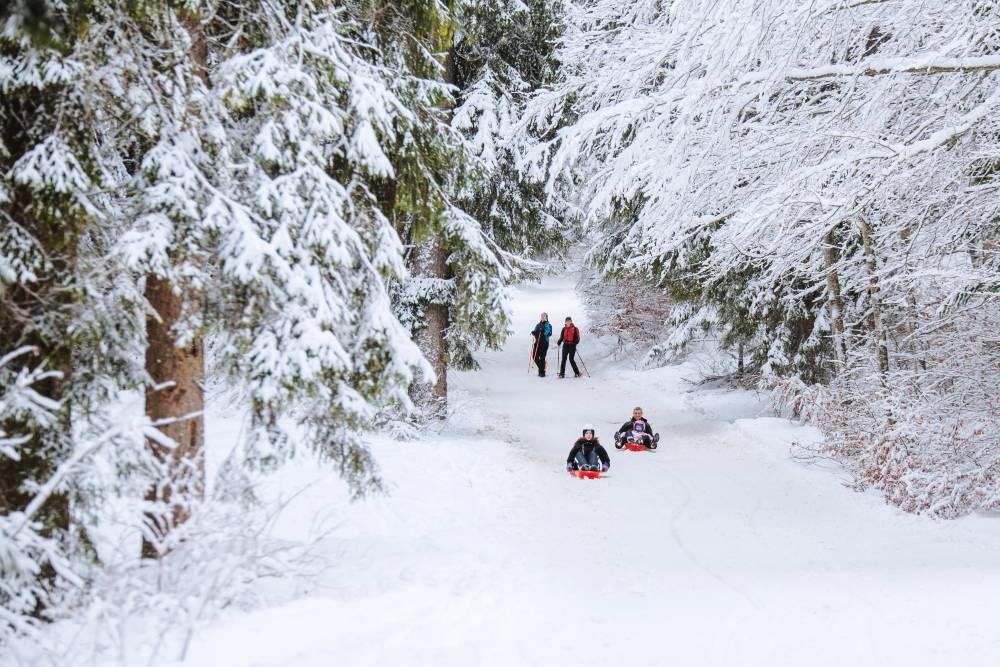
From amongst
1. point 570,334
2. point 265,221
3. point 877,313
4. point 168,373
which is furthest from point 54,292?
point 570,334

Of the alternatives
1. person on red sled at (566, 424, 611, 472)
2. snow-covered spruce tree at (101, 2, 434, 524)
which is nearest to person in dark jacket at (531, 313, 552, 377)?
person on red sled at (566, 424, 611, 472)

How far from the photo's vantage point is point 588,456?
10383mm

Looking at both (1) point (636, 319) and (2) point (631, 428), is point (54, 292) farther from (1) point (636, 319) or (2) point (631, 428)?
(1) point (636, 319)

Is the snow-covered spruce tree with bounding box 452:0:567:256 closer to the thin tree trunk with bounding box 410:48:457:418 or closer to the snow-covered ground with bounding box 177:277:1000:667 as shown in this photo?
the thin tree trunk with bounding box 410:48:457:418

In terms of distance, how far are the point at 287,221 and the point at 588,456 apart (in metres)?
6.74

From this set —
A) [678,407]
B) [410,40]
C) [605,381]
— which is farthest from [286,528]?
[605,381]

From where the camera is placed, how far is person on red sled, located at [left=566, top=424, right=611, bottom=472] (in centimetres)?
1033

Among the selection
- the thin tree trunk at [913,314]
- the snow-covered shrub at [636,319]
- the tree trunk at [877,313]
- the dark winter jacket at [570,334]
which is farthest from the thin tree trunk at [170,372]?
the snow-covered shrub at [636,319]

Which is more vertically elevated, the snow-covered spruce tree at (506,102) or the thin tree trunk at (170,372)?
the snow-covered spruce tree at (506,102)

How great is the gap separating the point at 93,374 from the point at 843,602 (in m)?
5.40

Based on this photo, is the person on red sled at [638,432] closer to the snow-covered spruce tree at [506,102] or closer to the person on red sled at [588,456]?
the person on red sled at [588,456]

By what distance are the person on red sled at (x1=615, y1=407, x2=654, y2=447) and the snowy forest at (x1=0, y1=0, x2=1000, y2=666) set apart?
12.7 feet

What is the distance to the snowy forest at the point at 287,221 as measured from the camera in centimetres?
395

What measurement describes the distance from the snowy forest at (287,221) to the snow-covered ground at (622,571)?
41 centimetres
